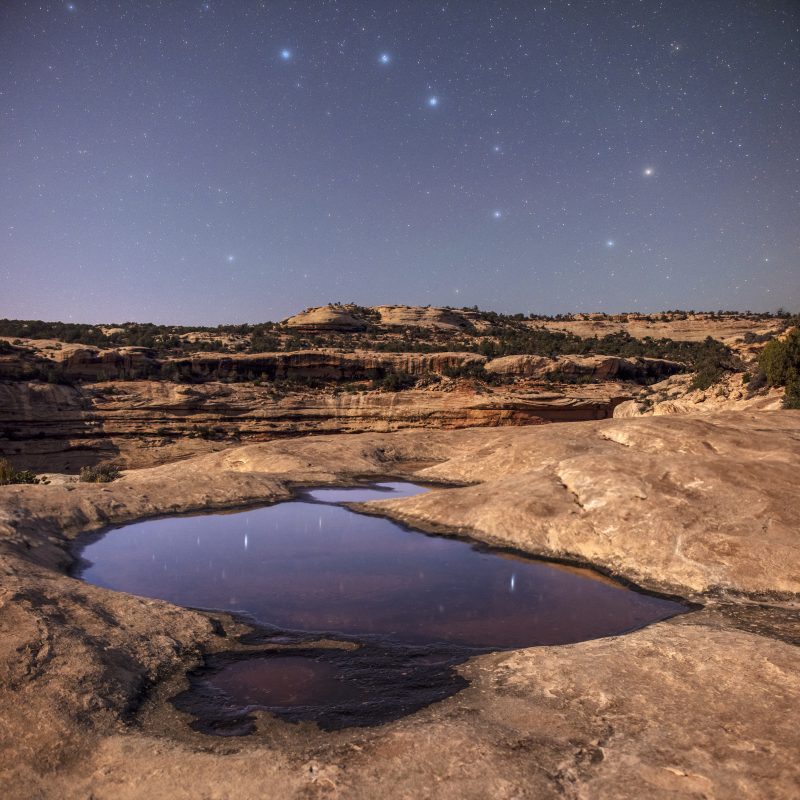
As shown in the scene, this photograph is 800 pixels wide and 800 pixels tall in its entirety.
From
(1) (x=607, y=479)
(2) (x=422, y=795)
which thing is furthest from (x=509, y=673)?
(1) (x=607, y=479)

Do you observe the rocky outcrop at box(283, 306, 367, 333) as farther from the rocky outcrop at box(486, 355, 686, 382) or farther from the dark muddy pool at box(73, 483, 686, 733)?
the dark muddy pool at box(73, 483, 686, 733)

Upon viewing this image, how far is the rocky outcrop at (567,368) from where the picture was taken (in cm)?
4272

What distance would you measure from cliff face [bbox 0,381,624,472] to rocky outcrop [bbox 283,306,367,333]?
2196 cm

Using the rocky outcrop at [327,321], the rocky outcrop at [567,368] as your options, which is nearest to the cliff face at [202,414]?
the rocky outcrop at [567,368]

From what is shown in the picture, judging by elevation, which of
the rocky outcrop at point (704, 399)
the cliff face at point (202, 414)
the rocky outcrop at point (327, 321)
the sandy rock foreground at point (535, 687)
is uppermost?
the rocky outcrop at point (327, 321)

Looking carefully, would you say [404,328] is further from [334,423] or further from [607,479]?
[607,479]

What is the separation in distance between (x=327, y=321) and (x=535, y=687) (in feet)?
195

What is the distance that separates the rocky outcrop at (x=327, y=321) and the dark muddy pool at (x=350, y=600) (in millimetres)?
50368

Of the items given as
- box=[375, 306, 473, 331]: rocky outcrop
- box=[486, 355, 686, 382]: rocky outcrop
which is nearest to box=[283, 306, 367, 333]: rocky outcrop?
box=[375, 306, 473, 331]: rocky outcrop

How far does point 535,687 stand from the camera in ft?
18.1

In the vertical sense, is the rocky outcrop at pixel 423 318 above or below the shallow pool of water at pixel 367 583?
above

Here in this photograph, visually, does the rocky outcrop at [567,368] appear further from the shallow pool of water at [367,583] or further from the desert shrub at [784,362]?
the shallow pool of water at [367,583]

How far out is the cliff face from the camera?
34.9 m

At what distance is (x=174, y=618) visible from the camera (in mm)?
7215
